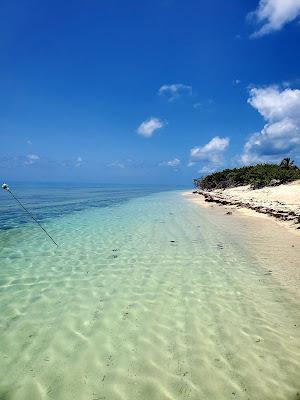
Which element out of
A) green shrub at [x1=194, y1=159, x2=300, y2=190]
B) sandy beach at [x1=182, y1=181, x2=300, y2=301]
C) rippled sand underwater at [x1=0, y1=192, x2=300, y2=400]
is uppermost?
green shrub at [x1=194, y1=159, x2=300, y2=190]

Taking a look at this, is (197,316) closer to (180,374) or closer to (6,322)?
(180,374)

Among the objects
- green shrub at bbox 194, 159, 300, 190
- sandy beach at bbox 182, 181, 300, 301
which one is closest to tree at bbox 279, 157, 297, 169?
green shrub at bbox 194, 159, 300, 190

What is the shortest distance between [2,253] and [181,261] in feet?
20.9

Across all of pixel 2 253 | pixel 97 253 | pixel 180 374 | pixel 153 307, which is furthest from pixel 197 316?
pixel 2 253

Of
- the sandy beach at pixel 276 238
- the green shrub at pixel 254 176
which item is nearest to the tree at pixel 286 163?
the green shrub at pixel 254 176

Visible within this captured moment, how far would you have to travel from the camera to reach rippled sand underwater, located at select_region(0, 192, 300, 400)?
3.87 metres

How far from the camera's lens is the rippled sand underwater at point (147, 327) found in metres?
3.87

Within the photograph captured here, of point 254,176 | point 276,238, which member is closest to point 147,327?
point 276,238

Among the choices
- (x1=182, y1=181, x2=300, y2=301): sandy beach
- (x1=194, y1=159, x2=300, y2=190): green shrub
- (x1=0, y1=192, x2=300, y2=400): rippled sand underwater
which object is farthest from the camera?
(x1=194, y1=159, x2=300, y2=190): green shrub

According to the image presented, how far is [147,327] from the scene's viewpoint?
17.7 ft

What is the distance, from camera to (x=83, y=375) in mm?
4031

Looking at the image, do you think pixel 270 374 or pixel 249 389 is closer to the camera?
pixel 249 389

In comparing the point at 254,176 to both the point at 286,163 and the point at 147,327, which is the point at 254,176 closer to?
the point at 286,163

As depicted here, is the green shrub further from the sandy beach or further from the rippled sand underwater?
the rippled sand underwater
